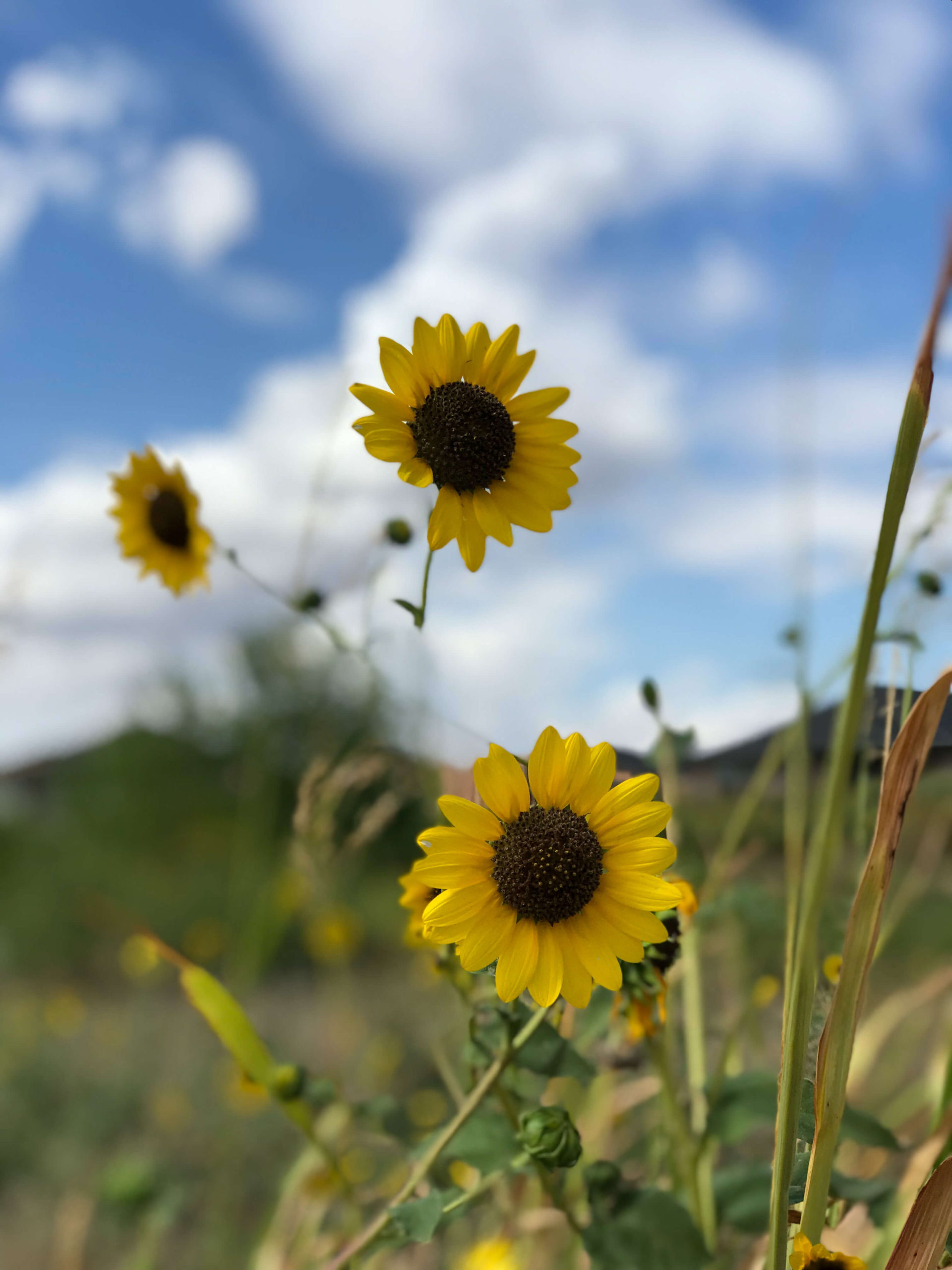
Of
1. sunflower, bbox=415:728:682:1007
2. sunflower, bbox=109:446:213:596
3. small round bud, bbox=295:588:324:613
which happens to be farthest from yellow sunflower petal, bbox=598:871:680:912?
sunflower, bbox=109:446:213:596

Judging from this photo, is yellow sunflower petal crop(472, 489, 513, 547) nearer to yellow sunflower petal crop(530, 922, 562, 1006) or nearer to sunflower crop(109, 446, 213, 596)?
yellow sunflower petal crop(530, 922, 562, 1006)

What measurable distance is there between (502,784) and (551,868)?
3 centimetres

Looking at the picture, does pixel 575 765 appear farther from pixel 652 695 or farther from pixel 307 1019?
pixel 307 1019

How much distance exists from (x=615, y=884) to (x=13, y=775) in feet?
19.9

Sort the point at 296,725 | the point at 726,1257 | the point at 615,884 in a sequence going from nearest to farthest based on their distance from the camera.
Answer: the point at 615,884 → the point at 726,1257 → the point at 296,725

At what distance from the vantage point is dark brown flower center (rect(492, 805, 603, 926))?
0.29m

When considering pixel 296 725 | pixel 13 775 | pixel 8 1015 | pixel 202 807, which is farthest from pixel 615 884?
pixel 13 775

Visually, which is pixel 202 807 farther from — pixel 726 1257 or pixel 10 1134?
pixel 726 1257

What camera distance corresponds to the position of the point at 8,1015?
96.2 inches

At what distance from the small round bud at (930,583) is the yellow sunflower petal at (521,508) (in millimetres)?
296

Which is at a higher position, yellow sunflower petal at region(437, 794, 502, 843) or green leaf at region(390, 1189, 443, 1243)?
yellow sunflower petal at region(437, 794, 502, 843)

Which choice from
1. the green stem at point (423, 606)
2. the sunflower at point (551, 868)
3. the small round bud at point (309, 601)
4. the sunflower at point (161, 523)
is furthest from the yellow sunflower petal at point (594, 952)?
the sunflower at point (161, 523)

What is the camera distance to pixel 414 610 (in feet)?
0.98

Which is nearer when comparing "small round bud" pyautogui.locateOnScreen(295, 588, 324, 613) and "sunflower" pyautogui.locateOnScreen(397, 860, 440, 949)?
"sunflower" pyautogui.locateOnScreen(397, 860, 440, 949)
